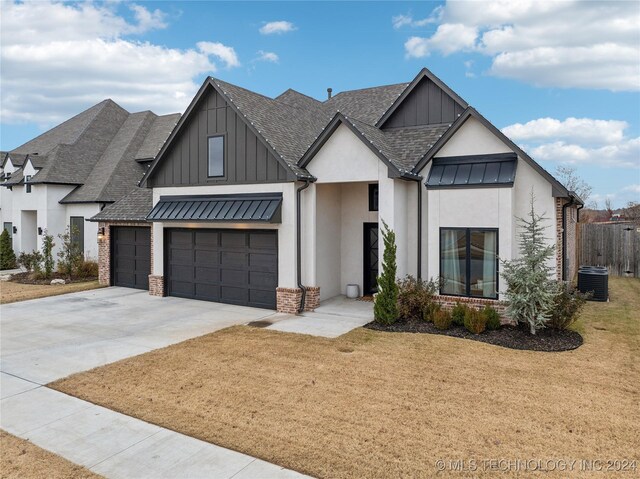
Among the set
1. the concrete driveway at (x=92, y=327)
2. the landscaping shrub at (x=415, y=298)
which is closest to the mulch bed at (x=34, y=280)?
the concrete driveway at (x=92, y=327)

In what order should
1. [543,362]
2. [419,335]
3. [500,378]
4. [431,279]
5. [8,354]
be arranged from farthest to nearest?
[431,279]
[419,335]
[8,354]
[543,362]
[500,378]

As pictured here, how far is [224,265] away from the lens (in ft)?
47.5

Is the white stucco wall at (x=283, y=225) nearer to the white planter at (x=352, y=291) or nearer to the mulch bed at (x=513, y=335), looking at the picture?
the white planter at (x=352, y=291)

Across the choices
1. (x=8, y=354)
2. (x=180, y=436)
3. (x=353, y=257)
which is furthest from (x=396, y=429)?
(x=353, y=257)

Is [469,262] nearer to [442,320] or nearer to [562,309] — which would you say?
[442,320]

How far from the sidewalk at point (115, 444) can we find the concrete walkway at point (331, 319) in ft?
17.0

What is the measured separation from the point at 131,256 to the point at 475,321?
13.7 metres

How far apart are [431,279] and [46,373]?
8.96m

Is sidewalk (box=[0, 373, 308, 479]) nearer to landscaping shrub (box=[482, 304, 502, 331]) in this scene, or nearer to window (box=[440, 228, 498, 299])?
Answer: landscaping shrub (box=[482, 304, 502, 331])

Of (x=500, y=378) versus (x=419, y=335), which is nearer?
(x=500, y=378)

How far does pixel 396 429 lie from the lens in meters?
5.58

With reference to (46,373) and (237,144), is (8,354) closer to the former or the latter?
(46,373)

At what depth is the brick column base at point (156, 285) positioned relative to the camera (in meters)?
15.7

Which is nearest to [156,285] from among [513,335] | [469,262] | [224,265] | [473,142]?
[224,265]
